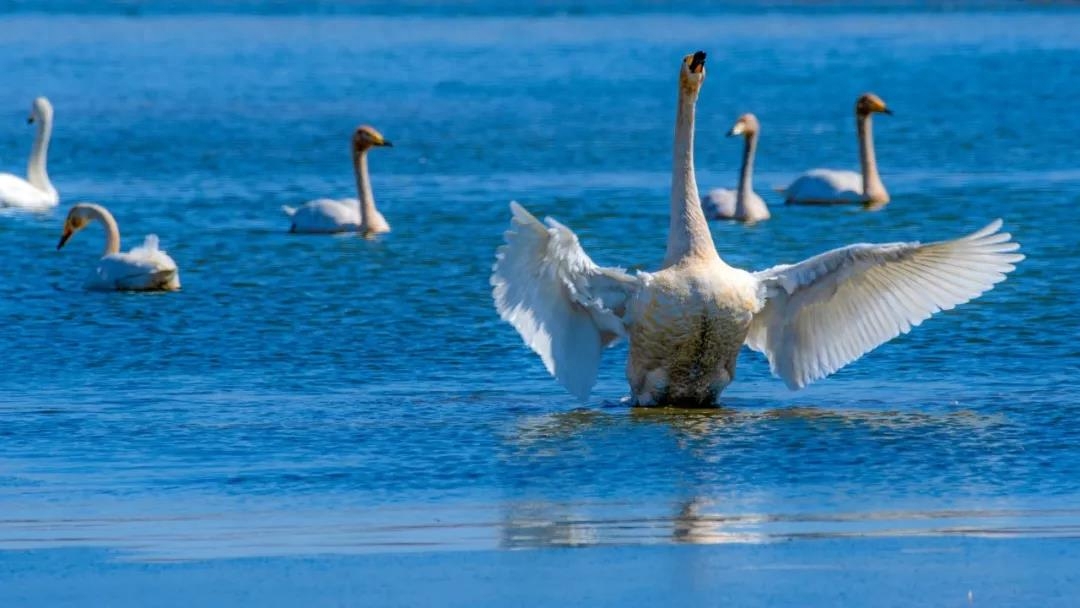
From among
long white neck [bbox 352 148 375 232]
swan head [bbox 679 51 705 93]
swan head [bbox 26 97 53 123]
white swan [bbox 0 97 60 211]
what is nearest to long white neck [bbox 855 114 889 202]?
long white neck [bbox 352 148 375 232]

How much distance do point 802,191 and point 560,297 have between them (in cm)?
1002

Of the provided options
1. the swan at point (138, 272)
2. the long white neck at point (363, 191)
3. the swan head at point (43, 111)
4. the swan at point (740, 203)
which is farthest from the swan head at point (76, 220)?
the swan head at point (43, 111)

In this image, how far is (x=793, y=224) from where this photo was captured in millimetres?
18297

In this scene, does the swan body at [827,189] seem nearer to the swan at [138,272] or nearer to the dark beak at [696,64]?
the swan at [138,272]

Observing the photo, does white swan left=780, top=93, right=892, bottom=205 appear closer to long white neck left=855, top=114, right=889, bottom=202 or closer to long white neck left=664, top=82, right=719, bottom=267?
long white neck left=855, top=114, right=889, bottom=202

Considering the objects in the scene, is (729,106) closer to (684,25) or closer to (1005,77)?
(1005,77)

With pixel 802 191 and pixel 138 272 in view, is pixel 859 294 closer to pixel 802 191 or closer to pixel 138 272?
pixel 138 272

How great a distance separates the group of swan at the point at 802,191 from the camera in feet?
60.9

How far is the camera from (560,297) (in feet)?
32.3

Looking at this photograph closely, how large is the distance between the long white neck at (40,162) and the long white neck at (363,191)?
3.08 meters

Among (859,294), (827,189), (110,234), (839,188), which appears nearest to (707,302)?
(859,294)

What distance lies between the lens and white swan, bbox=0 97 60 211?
19922 millimetres

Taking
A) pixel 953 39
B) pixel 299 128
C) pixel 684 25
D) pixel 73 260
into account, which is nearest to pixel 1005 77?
pixel 299 128

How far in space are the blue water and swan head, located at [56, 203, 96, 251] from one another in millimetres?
188
